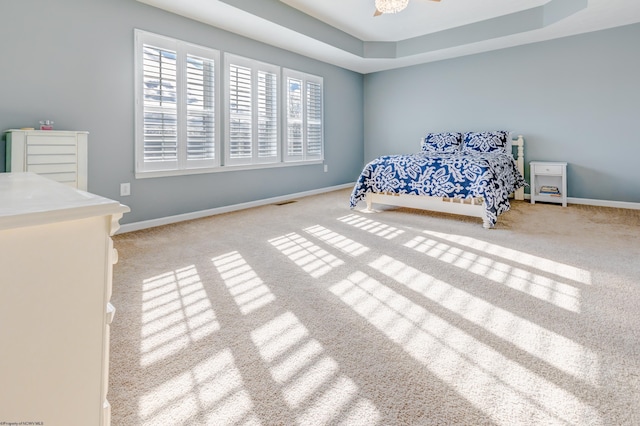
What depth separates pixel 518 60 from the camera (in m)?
5.11

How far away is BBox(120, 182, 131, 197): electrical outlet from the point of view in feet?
11.1

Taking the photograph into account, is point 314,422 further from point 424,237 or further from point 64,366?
point 424,237

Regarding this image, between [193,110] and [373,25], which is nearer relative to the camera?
[193,110]

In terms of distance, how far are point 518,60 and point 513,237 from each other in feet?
11.1

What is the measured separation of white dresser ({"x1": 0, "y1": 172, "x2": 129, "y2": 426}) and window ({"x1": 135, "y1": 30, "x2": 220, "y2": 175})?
3119 millimetres

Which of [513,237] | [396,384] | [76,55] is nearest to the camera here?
[396,384]

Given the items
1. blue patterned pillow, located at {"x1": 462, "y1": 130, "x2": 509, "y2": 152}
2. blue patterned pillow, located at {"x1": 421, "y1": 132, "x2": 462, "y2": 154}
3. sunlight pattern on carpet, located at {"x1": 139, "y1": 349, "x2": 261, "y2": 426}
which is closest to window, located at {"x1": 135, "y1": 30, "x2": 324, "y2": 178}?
blue patterned pillow, located at {"x1": 421, "y1": 132, "x2": 462, "y2": 154}

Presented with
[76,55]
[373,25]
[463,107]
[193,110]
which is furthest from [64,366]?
[463,107]

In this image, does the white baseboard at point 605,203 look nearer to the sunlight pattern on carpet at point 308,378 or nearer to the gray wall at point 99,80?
the gray wall at point 99,80

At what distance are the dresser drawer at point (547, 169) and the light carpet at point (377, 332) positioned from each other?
5.97 ft

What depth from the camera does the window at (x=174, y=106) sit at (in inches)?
135

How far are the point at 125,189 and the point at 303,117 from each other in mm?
2913

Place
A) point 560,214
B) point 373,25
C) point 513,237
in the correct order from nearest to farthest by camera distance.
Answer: point 513,237 → point 560,214 → point 373,25

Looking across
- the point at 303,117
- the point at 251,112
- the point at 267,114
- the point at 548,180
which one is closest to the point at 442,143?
the point at 548,180
